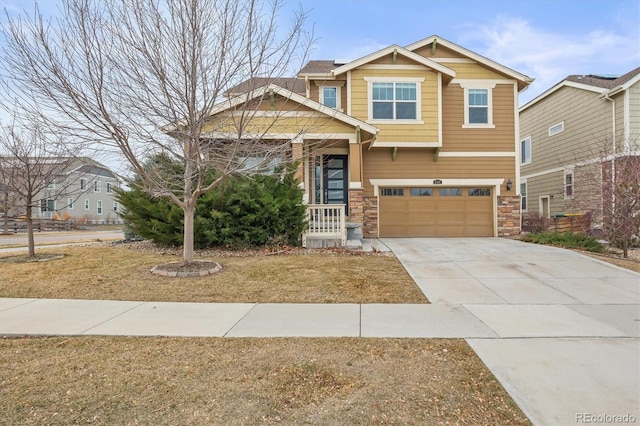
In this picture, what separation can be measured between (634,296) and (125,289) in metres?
8.84

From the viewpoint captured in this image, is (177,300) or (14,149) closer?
(177,300)

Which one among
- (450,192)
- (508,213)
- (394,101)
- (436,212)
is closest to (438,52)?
(394,101)

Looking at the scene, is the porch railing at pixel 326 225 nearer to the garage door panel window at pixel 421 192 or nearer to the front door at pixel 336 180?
the front door at pixel 336 180

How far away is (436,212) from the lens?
14.0 metres

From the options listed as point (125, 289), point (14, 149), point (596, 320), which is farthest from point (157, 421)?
point (14, 149)

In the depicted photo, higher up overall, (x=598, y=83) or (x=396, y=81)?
(x=598, y=83)

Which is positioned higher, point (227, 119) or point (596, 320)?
point (227, 119)

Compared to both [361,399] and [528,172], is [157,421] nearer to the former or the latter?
[361,399]

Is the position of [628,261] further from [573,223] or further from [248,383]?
[248,383]

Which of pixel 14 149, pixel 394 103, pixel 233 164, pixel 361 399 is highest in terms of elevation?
pixel 394 103

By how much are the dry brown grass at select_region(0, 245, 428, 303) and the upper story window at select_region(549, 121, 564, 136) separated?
1418 centimetres

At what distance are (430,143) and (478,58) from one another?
166 inches

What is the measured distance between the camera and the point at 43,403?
2.73m

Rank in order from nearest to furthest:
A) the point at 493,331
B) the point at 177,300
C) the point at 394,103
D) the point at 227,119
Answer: the point at 493,331 → the point at 177,300 → the point at 227,119 → the point at 394,103
